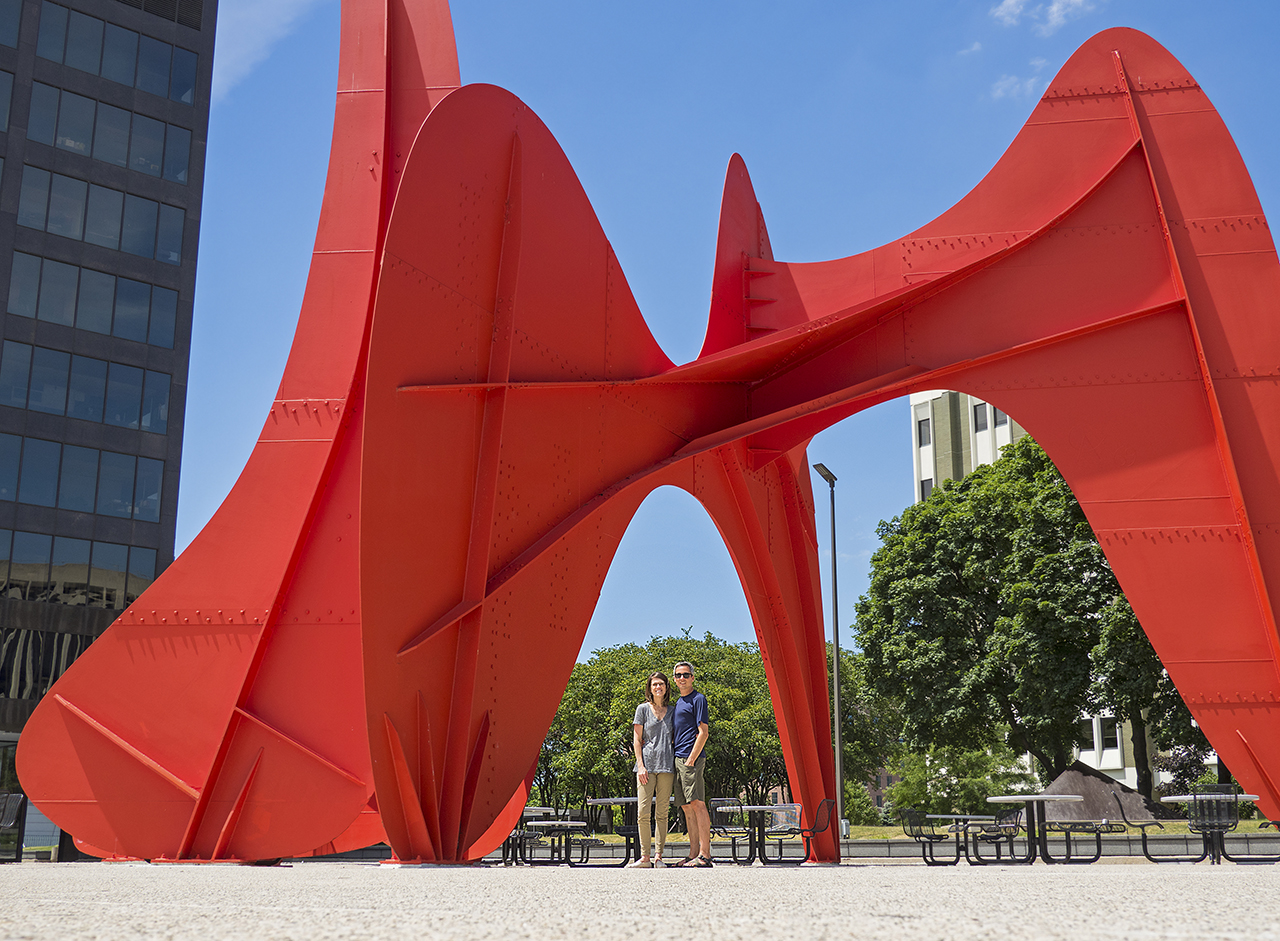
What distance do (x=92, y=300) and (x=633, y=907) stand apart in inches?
1323

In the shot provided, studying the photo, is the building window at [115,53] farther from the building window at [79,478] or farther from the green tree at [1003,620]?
the green tree at [1003,620]

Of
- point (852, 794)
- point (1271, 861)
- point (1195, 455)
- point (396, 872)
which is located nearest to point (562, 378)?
point (396, 872)

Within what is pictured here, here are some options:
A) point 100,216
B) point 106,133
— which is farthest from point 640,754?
point 106,133

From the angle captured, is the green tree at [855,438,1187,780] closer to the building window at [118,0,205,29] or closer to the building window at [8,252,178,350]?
the building window at [8,252,178,350]

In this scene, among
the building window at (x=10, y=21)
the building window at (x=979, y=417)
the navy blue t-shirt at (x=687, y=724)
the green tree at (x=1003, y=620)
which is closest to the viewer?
the navy blue t-shirt at (x=687, y=724)

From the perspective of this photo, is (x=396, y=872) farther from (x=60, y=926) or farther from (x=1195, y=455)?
(x=1195, y=455)

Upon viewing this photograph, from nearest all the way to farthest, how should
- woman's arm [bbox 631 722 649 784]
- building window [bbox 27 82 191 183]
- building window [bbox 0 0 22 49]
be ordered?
woman's arm [bbox 631 722 649 784] → building window [bbox 0 0 22 49] → building window [bbox 27 82 191 183]

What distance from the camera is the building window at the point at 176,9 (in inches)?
1429

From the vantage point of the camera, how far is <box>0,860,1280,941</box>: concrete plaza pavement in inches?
142

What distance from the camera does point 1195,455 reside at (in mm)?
11344

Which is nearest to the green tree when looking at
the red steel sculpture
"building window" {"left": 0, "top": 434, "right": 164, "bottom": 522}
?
the red steel sculpture

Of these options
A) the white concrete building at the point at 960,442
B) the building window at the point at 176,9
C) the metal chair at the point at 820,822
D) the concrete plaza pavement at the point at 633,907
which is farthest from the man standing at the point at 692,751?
the white concrete building at the point at 960,442

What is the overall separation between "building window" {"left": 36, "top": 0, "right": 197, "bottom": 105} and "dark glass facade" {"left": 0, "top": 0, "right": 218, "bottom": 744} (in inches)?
2.2

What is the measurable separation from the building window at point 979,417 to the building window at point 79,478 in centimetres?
4517
